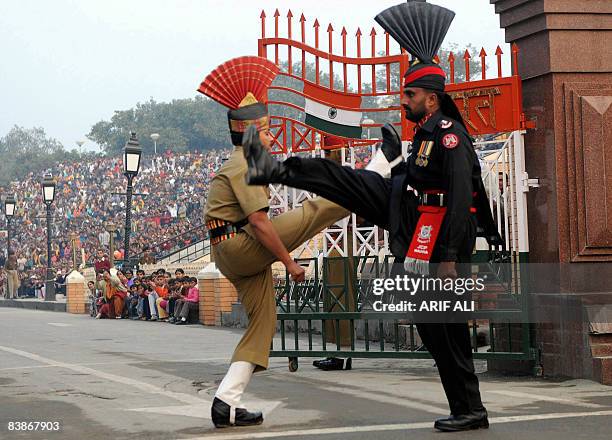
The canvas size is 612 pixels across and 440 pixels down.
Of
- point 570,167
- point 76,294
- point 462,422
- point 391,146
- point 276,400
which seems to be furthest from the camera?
point 76,294

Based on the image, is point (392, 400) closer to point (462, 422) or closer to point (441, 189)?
point (462, 422)

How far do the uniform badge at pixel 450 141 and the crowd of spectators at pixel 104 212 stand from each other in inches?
1060

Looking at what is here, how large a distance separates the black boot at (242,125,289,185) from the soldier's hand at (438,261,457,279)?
3.21ft

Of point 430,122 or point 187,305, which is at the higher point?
point 430,122

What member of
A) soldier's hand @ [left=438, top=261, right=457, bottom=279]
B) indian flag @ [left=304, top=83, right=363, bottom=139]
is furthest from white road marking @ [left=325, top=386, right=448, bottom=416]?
indian flag @ [left=304, top=83, right=363, bottom=139]

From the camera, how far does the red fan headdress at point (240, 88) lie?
6605mm

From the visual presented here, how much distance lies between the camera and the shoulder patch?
5.90 meters

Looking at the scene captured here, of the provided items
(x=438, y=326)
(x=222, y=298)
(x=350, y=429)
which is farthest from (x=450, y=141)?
(x=222, y=298)

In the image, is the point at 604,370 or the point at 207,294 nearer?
the point at 604,370

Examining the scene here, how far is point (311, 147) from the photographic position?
11.5m

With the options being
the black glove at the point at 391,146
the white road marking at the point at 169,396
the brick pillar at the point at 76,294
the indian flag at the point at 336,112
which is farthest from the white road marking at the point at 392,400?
the brick pillar at the point at 76,294

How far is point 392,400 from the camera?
291 inches

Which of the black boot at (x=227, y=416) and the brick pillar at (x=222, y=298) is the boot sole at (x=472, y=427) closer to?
the black boot at (x=227, y=416)

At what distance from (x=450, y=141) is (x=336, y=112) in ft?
17.3
